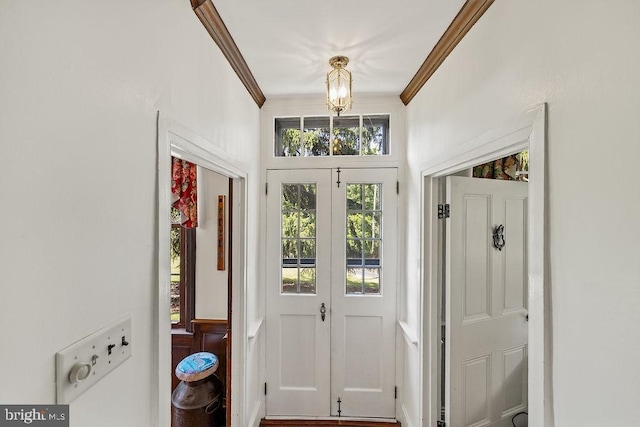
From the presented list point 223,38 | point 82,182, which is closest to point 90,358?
point 82,182

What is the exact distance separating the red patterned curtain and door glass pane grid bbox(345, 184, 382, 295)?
126cm

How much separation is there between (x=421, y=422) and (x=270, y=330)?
124 centimetres

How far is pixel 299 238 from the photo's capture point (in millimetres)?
2404

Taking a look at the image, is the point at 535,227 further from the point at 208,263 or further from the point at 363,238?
the point at 208,263

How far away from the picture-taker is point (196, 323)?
243 centimetres

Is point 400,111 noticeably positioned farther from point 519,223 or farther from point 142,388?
point 142,388

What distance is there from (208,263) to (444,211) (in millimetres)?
1904

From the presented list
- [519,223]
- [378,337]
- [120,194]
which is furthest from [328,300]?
[120,194]

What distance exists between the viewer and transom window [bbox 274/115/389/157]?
240 cm

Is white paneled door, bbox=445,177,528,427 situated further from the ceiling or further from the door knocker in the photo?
the ceiling

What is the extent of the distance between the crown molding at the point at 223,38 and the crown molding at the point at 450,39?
110cm

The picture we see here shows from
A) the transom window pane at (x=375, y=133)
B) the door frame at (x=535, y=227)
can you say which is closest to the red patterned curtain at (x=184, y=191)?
the transom window pane at (x=375, y=133)

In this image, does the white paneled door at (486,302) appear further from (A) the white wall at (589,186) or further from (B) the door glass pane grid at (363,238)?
(A) the white wall at (589,186)

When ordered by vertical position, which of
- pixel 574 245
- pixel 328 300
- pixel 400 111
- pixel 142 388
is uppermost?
pixel 400 111
